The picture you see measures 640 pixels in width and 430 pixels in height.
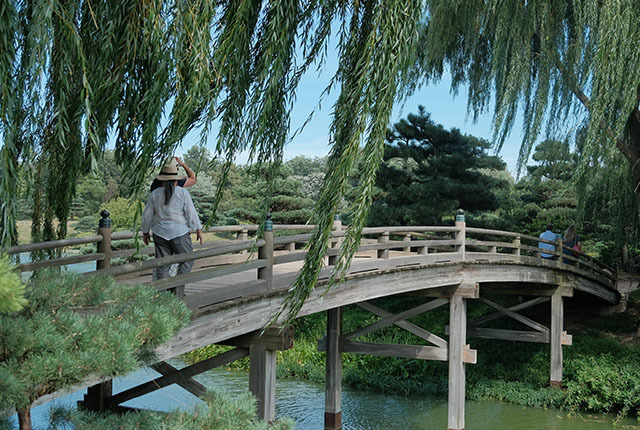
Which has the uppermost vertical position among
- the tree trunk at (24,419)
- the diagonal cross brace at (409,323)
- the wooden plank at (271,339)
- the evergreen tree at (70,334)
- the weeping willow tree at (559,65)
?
the weeping willow tree at (559,65)

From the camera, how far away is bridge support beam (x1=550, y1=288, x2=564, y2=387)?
550 inches

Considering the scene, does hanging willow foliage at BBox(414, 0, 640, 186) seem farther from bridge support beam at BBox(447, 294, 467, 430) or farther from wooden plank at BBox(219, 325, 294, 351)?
wooden plank at BBox(219, 325, 294, 351)

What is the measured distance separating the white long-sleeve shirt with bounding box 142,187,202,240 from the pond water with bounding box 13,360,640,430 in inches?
219

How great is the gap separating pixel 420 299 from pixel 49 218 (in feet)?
51.2

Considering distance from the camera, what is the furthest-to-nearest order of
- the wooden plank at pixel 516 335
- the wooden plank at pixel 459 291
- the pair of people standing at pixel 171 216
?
the wooden plank at pixel 516 335, the wooden plank at pixel 459 291, the pair of people standing at pixel 171 216

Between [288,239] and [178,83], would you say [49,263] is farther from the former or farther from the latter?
[288,239]

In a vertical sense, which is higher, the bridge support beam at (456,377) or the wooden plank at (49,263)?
the wooden plank at (49,263)

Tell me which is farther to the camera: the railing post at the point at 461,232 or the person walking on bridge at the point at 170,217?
the railing post at the point at 461,232

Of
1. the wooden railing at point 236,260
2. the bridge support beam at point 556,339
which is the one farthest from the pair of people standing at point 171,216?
the bridge support beam at point 556,339

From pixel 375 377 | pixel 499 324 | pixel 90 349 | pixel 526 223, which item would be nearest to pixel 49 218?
pixel 90 349

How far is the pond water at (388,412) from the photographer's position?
1164cm

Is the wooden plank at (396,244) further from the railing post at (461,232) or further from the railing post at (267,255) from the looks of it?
the railing post at (267,255)

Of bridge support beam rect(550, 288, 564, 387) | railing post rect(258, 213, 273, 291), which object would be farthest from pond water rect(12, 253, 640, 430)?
railing post rect(258, 213, 273, 291)

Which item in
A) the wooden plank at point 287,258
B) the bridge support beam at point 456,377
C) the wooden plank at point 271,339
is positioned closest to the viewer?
the wooden plank at point 271,339
